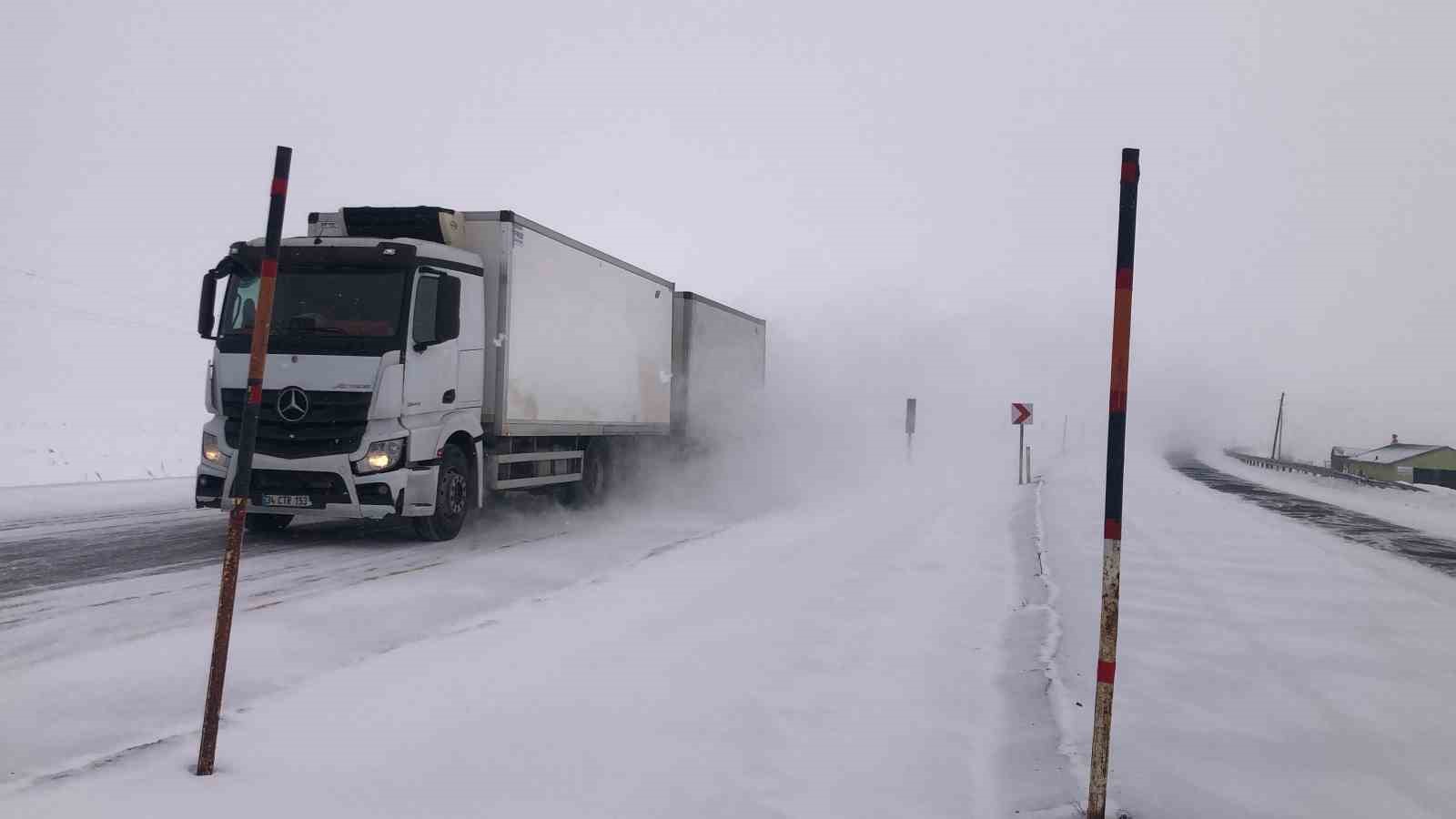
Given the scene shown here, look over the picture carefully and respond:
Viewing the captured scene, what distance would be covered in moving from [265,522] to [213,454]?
182cm

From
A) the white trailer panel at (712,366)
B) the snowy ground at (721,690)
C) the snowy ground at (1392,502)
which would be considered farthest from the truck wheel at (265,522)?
the snowy ground at (1392,502)

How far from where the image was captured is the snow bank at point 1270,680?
4258 millimetres

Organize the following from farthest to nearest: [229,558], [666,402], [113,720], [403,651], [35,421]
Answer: [35,421], [666,402], [403,651], [113,720], [229,558]

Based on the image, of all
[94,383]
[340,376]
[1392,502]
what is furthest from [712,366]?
[94,383]

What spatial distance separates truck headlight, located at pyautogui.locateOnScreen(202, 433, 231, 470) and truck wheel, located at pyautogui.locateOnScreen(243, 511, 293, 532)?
149 cm

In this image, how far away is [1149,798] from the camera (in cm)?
409

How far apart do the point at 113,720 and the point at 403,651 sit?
1752mm

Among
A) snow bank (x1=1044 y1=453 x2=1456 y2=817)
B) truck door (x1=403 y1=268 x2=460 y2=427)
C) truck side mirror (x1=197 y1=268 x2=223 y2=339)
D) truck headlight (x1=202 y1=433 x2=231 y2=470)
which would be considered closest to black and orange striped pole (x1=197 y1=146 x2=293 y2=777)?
snow bank (x1=1044 y1=453 x2=1456 y2=817)

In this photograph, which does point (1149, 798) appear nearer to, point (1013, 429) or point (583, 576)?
point (583, 576)

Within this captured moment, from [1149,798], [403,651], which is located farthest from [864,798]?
[403,651]

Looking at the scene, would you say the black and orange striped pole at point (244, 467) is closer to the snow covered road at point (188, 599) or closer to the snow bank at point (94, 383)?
the snow covered road at point (188, 599)

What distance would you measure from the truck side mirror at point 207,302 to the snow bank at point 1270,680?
899cm

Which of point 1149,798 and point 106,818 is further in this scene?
point 1149,798

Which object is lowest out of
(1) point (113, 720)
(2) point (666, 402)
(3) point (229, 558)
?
(1) point (113, 720)
